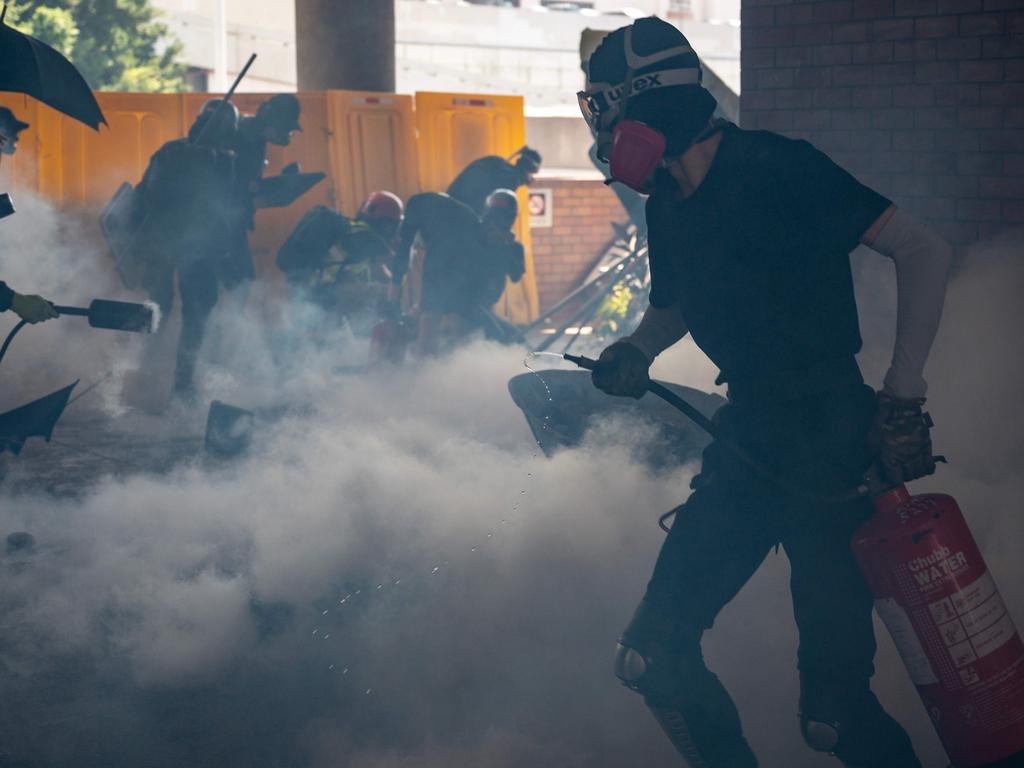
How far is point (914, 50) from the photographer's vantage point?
4.86m

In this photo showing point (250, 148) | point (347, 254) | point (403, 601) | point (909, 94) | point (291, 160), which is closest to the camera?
point (403, 601)

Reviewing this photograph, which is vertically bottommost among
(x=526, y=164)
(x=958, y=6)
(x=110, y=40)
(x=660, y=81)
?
(x=526, y=164)

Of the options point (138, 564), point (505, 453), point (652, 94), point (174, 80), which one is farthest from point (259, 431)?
point (174, 80)

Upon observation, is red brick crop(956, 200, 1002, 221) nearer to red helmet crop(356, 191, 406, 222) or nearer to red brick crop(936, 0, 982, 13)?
red brick crop(936, 0, 982, 13)

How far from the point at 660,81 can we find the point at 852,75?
8.27 ft

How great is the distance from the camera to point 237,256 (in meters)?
9.00

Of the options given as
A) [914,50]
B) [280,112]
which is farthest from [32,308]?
[280,112]

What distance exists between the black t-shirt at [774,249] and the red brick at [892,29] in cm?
244

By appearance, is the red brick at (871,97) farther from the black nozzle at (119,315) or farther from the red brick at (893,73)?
the black nozzle at (119,315)

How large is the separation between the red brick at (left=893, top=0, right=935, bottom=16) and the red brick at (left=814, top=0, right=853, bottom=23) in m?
0.20

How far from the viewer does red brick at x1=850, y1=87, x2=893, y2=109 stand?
16.3 ft

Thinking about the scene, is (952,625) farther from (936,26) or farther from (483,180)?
(483,180)

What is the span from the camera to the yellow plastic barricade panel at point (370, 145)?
37.2 ft

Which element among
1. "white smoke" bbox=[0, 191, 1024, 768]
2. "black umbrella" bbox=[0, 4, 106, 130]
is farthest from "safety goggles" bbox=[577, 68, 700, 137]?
"black umbrella" bbox=[0, 4, 106, 130]
